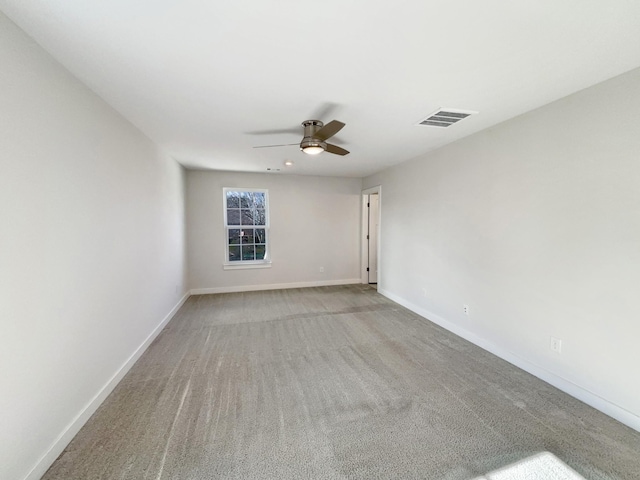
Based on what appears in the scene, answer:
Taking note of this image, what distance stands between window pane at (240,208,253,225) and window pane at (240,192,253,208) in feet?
0.28

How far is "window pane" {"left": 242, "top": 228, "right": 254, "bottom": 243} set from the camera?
209 inches

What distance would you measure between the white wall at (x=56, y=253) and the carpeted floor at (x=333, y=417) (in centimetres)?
29

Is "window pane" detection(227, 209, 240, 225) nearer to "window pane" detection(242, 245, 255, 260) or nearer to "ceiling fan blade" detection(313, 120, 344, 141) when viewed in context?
"window pane" detection(242, 245, 255, 260)

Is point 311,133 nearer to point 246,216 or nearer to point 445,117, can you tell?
point 445,117

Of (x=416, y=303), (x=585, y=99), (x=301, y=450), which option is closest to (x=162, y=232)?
(x=301, y=450)

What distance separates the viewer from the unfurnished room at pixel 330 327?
1322 millimetres

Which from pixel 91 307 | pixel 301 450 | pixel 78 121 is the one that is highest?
pixel 78 121

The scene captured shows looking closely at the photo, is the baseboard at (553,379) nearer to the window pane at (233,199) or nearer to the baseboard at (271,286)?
the baseboard at (271,286)

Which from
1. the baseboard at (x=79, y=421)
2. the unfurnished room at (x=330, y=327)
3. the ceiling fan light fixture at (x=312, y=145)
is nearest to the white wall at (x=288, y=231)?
the unfurnished room at (x=330, y=327)

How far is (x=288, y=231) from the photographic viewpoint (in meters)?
5.47

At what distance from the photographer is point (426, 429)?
174 cm

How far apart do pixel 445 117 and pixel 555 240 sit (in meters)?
1.44

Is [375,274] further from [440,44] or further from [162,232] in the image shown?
[440,44]

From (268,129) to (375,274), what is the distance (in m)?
4.28
